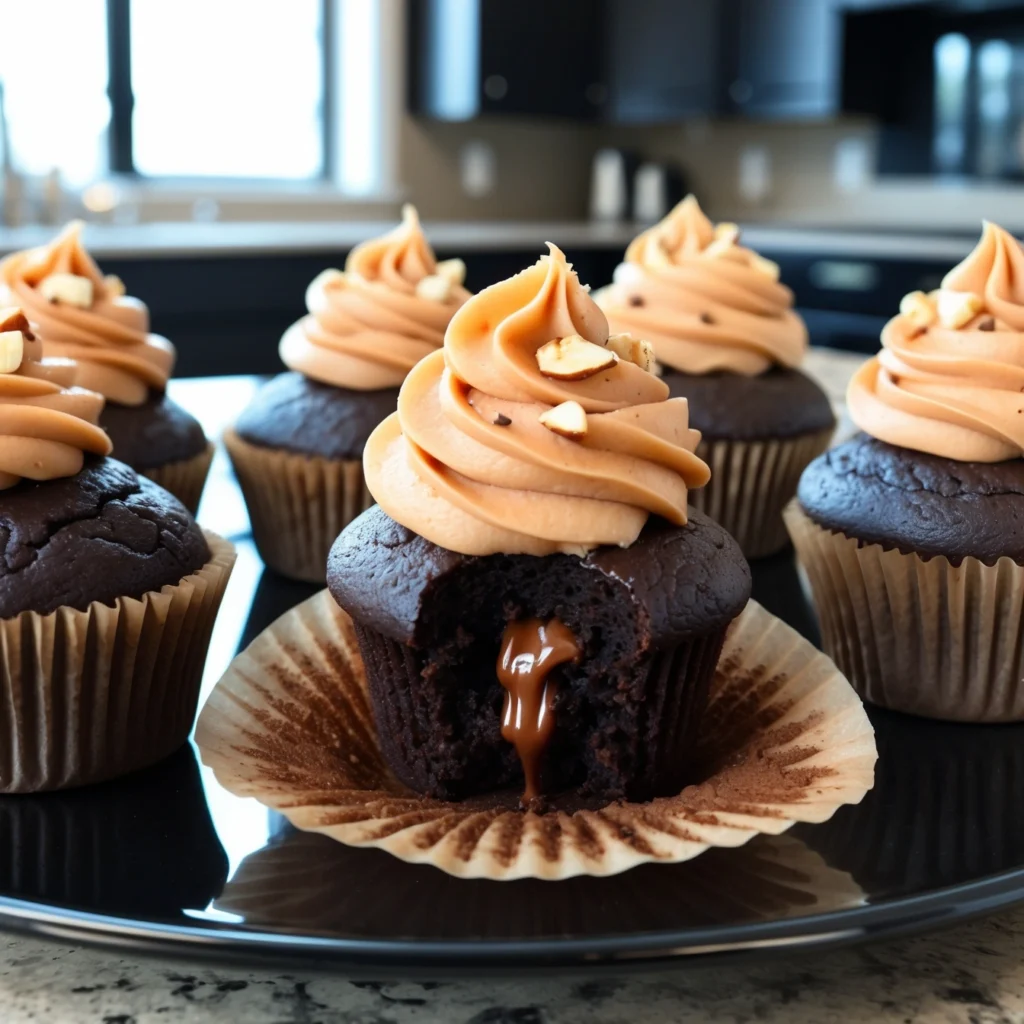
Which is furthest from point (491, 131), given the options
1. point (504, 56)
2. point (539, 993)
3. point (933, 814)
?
point (539, 993)

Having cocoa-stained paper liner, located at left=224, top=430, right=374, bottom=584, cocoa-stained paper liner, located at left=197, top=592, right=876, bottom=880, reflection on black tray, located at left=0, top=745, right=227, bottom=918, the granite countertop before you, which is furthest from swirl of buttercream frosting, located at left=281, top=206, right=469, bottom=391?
the granite countertop

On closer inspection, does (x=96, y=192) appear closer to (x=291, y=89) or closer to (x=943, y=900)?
(x=291, y=89)

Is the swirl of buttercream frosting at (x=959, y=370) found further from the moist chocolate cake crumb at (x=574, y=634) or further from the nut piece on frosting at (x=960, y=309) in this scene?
the moist chocolate cake crumb at (x=574, y=634)

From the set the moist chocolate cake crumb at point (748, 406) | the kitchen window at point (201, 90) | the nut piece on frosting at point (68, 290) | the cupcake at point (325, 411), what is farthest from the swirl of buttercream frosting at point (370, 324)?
the kitchen window at point (201, 90)

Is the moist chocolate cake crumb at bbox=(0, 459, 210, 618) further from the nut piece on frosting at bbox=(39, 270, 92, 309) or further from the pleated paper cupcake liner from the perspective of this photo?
the nut piece on frosting at bbox=(39, 270, 92, 309)

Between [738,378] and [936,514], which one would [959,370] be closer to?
[936,514]

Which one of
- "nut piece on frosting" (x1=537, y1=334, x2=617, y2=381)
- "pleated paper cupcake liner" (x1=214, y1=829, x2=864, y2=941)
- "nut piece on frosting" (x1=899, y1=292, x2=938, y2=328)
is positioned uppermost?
"nut piece on frosting" (x1=899, y1=292, x2=938, y2=328)
